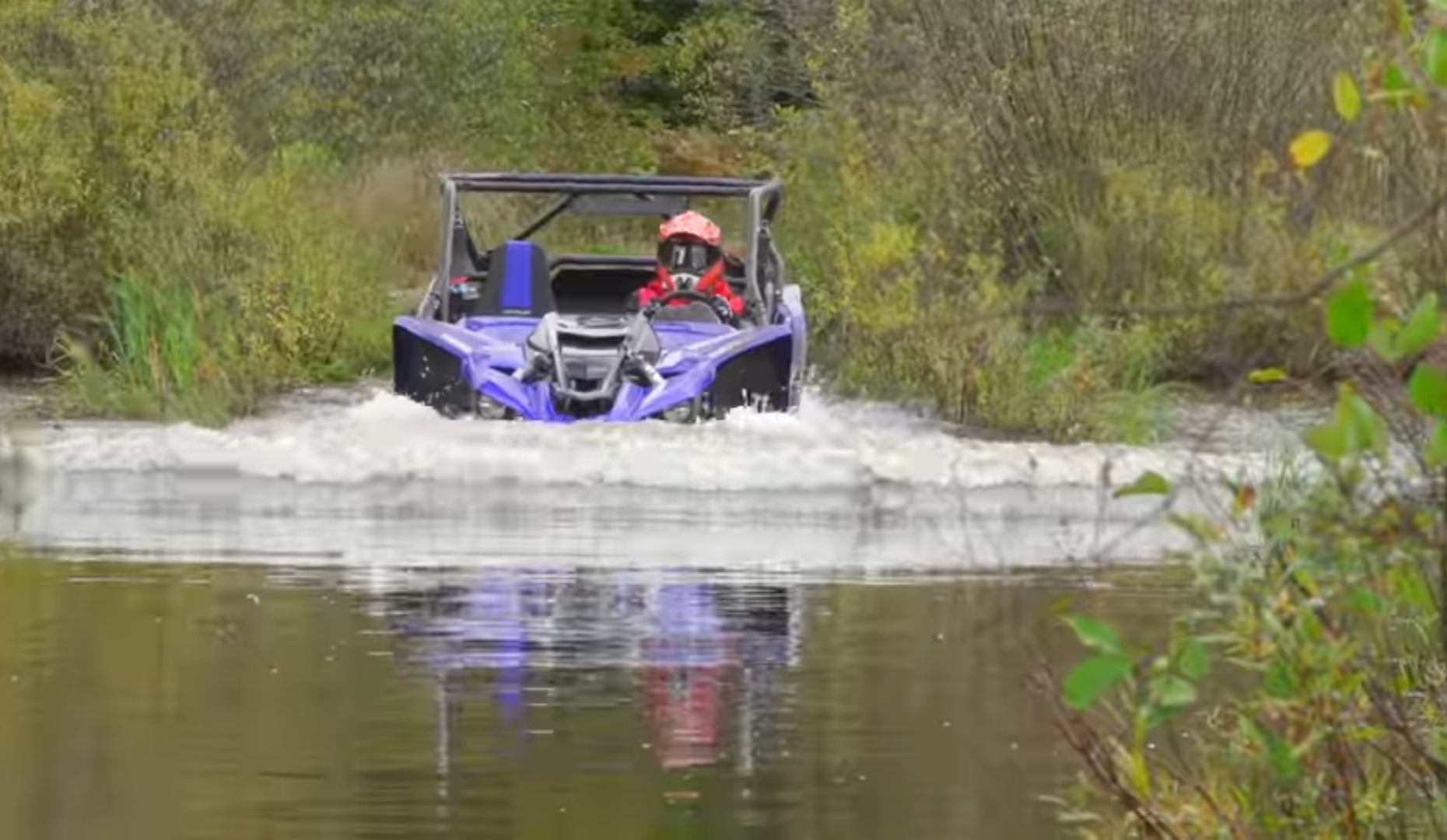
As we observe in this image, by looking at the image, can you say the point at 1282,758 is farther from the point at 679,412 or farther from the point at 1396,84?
the point at 679,412

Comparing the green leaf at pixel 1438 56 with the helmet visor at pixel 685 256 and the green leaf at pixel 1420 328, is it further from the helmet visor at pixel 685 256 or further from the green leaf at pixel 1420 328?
the helmet visor at pixel 685 256

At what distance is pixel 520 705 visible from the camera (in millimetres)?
9555

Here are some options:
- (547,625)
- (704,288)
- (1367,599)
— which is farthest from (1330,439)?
(704,288)

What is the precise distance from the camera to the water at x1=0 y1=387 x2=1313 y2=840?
322 inches

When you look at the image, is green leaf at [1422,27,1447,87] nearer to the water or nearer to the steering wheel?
the water

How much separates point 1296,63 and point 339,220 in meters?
7.72

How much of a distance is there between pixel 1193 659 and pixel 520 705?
16.4 ft

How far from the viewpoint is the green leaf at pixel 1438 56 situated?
435 cm

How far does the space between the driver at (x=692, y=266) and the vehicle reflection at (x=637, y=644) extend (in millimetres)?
6911

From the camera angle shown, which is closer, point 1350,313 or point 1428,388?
point 1350,313

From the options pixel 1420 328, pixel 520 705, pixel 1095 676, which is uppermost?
pixel 1420 328

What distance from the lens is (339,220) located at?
26.0 meters

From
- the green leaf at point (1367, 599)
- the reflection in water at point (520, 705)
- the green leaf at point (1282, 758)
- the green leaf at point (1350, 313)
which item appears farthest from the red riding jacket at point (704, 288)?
the green leaf at point (1350, 313)

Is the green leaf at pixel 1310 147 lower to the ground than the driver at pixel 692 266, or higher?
higher
